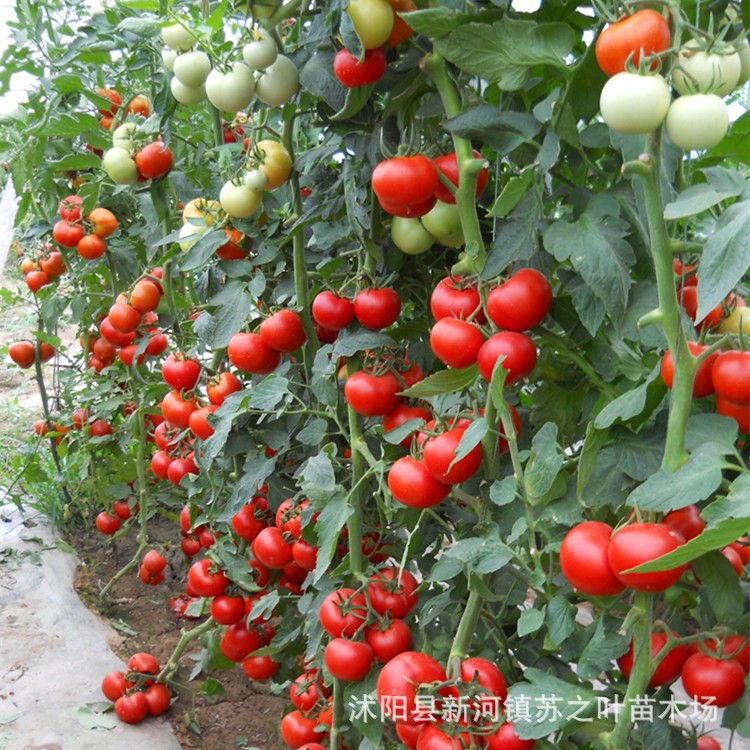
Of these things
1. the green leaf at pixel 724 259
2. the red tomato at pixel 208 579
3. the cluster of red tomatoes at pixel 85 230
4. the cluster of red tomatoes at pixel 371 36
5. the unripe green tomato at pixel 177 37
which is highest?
the cluster of red tomatoes at pixel 371 36

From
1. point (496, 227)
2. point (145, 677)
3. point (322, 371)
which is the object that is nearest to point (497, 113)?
point (496, 227)

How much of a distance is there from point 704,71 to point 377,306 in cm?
51

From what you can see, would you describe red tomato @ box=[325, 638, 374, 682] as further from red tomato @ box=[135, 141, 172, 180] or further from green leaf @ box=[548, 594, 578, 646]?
red tomato @ box=[135, 141, 172, 180]

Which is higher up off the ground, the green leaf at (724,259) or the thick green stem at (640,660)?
the green leaf at (724,259)

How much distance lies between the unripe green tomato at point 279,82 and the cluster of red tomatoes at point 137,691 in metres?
1.42

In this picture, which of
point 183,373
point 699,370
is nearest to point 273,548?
point 183,373

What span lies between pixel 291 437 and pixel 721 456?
83 centimetres

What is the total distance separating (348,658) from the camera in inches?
39.3

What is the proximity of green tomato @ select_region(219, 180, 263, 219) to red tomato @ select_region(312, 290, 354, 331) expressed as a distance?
0.18 m

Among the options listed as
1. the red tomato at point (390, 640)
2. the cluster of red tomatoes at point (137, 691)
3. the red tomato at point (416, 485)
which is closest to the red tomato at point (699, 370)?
the red tomato at point (416, 485)

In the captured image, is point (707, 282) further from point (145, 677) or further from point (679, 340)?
point (145, 677)

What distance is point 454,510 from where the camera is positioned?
1032mm

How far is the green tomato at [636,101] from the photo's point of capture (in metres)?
0.54

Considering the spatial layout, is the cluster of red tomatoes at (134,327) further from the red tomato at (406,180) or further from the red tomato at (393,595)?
the red tomato at (406,180)
